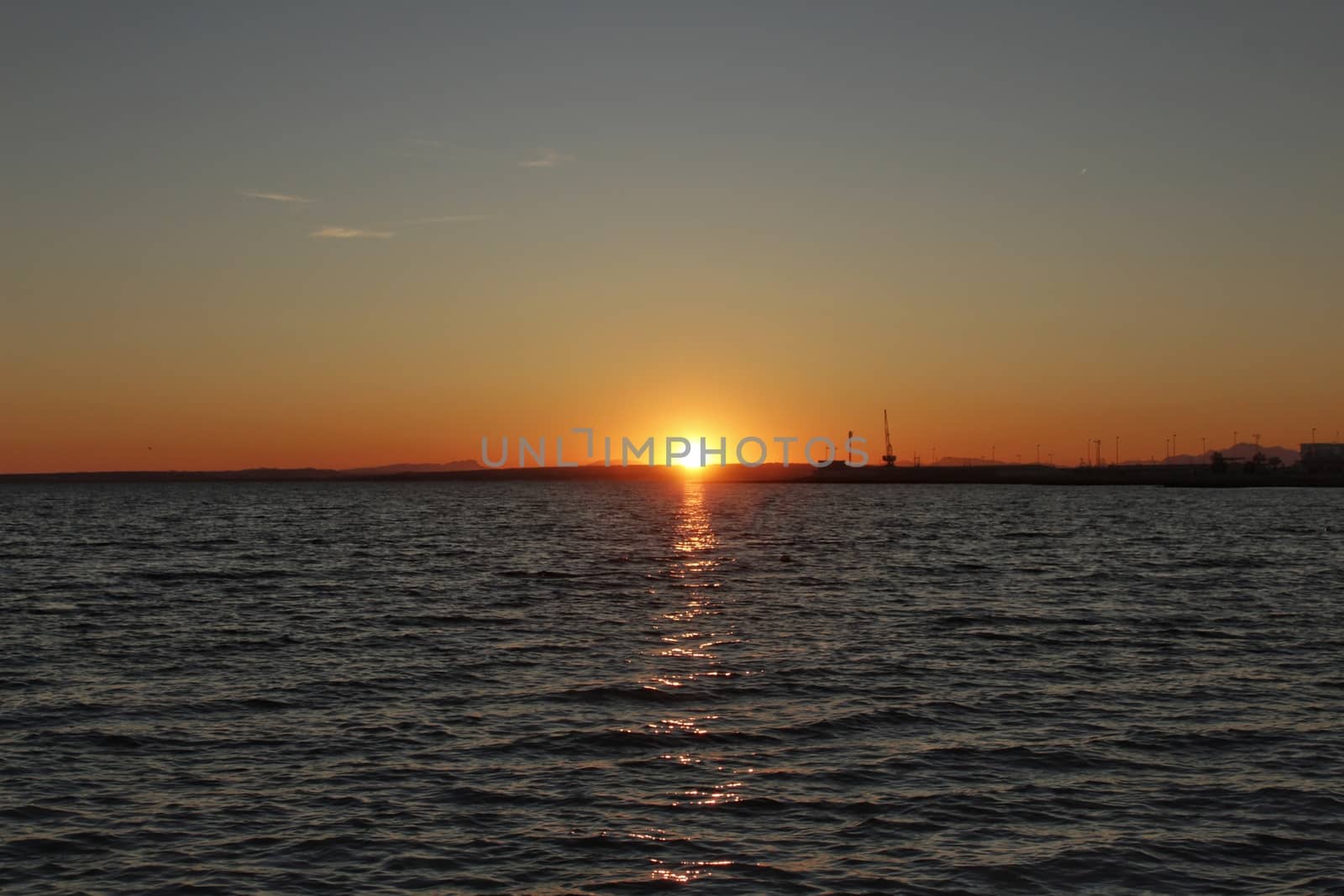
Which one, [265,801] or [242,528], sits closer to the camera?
[265,801]

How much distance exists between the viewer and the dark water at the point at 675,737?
18422 mm

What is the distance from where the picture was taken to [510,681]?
3284 centimetres

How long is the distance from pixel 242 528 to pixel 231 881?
117 metres

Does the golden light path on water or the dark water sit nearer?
the dark water

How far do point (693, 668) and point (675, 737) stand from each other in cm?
885

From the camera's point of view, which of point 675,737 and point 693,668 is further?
Result: point 693,668

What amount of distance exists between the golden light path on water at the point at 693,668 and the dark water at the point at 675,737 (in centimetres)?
13

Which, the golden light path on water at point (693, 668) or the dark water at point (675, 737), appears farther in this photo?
the golden light path on water at point (693, 668)

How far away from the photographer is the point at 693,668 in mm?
34969

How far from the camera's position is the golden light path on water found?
2112 centimetres

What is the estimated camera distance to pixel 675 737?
26141 mm

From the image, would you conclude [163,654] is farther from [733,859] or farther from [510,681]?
[733,859]

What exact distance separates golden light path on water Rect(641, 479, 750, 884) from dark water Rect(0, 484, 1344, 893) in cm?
13

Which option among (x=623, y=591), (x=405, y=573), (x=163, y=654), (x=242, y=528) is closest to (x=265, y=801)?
(x=163, y=654)
